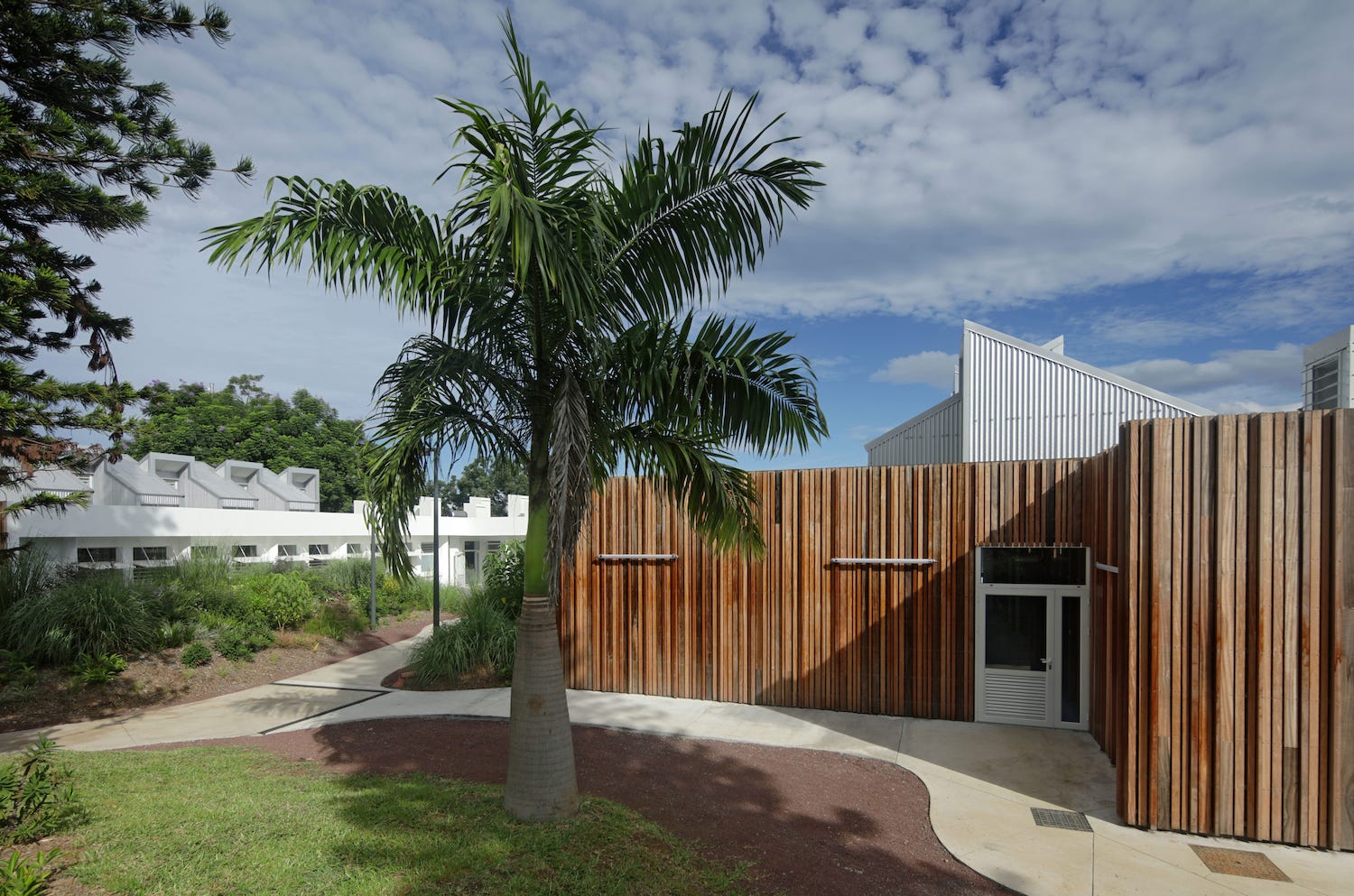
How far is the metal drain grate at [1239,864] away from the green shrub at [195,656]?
12811 millimetres

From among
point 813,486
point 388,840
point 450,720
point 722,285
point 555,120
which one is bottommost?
point 450,720

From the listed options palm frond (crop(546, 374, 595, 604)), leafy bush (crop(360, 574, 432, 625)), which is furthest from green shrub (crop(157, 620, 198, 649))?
palm frond (crop(546, 374, 595, 604))

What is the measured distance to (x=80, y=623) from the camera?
10.5 meters

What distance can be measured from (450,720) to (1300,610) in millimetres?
8514

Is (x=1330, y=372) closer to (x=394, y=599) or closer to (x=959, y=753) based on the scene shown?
(x=959, y=753)

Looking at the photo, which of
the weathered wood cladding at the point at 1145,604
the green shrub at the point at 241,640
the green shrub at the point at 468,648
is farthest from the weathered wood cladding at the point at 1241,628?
the green shrub at the point at 241,640

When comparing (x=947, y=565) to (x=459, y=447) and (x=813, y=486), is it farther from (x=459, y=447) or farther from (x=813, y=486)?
(x=459, y=447)

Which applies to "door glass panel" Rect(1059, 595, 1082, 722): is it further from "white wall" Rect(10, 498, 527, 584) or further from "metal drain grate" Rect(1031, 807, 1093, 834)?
"white wall" Rect(10, 498, 527, 584)

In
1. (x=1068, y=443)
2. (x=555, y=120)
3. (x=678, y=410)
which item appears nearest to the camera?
(x=555, y=120)

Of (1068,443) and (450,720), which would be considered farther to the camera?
(1068,443)

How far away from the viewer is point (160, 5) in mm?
8180

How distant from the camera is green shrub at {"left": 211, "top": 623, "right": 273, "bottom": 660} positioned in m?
11.9

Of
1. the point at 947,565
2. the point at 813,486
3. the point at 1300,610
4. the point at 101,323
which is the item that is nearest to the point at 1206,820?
the point at 1300,610

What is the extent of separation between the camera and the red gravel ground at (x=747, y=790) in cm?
495
